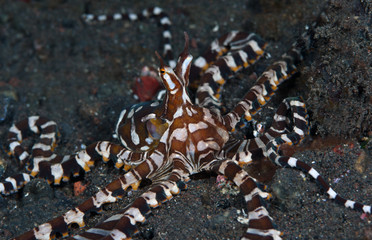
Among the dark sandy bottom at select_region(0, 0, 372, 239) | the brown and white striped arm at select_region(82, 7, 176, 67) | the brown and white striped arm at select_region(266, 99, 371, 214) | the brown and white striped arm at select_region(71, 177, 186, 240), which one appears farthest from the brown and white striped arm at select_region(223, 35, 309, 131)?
the brown and white striped arm at select_region(82, 7, 176, 67)

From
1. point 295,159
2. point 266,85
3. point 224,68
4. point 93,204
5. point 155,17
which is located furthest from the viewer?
point 155,17

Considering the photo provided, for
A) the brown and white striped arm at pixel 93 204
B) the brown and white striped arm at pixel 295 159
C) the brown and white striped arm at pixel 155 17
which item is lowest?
the brown and white striped arm at pixel 93 204

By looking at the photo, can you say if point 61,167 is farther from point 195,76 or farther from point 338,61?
point 338,61

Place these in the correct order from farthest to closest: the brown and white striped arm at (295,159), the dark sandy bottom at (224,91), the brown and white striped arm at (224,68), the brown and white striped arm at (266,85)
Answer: the brown and white striped arm at (224,68) < the brown and white striped arm at (266,85) < the dark sandy bottom at (224,91) < the brown and white striped arm at (295,159)

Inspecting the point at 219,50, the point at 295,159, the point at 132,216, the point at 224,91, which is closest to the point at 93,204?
the point at 132,216

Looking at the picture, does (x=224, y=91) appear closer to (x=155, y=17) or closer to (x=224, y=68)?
(x=224, y=68)

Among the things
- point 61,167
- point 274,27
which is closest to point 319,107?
point 274,27

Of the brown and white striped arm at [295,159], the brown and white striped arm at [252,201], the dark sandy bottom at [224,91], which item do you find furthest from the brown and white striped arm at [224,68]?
the brown and white striped arm at [252,201]

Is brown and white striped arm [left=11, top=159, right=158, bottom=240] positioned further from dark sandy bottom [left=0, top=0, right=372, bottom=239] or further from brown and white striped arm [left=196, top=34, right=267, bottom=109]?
brown and white striped arm [left=196, top=34, right=267, bottom=109]

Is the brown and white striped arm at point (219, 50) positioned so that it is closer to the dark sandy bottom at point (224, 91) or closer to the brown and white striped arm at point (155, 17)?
Answer: the dark sandy bottom at point (224, 91)
